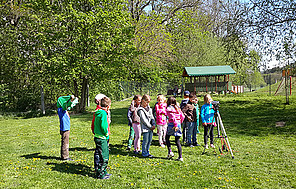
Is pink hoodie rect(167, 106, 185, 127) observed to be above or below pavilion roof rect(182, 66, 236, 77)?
below

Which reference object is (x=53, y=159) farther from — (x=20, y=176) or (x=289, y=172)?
(x=289, y=172)

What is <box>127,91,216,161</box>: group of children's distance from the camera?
23.2ft

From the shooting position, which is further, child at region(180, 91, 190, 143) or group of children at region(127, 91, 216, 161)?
child at region(180, 91, 190, 143)

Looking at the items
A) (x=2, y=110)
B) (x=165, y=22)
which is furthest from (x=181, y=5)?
(x=2, y=110)

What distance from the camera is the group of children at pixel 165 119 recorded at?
706cm

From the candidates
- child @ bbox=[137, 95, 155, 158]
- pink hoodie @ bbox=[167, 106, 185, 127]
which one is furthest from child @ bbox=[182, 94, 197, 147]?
child @ bbox=[137, 95, 155, 158]

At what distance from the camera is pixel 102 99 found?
19.3ft

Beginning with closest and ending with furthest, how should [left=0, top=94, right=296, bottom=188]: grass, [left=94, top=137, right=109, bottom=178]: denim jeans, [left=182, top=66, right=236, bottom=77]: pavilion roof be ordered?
[left=0, top=94, right=296, bottom=188]: grass, [left=94, top=137, right=109, bottom=178]: denim jeans, [left=182, top=66, right=236, bottom=77]: pavilion roof

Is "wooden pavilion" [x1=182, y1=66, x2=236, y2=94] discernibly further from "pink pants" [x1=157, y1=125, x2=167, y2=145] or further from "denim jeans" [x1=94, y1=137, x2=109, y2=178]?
"denim jeans" [x1=94, y1=137, x2=109, y2=178]

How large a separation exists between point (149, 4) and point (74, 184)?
81.8 ft

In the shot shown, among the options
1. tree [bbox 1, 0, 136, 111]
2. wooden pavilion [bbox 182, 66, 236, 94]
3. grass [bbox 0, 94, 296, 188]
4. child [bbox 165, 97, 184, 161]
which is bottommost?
grass [bbox 0, 94, 296, 188]

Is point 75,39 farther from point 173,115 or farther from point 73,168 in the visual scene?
point 73,168

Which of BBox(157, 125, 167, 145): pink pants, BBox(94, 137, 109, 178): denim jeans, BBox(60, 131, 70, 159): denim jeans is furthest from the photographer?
BBox(157, 125, 167, 145): pink pants

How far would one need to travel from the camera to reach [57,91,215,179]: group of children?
5.73 meters
